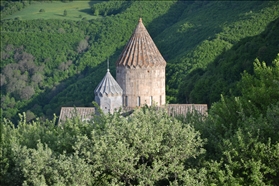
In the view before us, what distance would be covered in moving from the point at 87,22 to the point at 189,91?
2768cm

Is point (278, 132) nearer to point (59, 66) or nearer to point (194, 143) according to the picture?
point (194, 143)

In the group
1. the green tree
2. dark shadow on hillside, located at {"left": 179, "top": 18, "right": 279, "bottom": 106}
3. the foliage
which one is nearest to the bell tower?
dark shadow on hillside, located at {"left": 179, "top": 18, "right": 279, "bottom": 106}

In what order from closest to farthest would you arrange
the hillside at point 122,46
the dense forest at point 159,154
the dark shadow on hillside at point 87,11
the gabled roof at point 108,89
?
the dense forest at point 159,154 → the gabled roof at point 108,89 → the hillside at point 122,46 → the dark shadow on hillside at point 87,11

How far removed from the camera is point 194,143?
12047 mm

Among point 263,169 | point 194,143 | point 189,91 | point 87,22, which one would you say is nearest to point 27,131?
point 194,143

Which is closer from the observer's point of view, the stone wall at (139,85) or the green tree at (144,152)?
the green tree at (144,152)

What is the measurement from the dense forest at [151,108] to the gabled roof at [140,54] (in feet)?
10.6

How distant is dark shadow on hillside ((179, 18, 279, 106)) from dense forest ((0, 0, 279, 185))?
0.22ft

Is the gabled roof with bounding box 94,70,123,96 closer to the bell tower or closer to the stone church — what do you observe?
the stone church

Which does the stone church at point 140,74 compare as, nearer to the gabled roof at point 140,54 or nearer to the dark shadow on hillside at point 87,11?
the gabled roof at point 140,54

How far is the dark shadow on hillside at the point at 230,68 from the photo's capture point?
1080 inches

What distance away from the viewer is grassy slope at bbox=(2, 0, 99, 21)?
5925cm

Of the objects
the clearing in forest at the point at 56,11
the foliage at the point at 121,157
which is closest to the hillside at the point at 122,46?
A: the clearing in forest at the point at 56,11

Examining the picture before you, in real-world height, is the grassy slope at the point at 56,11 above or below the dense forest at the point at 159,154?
above
